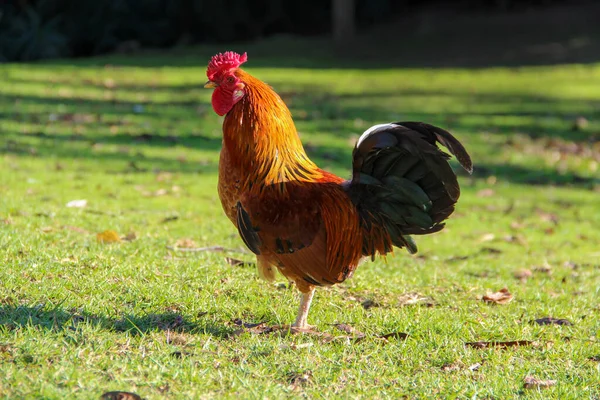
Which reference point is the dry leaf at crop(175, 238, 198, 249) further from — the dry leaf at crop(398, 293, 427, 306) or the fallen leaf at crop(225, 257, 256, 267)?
the dry leaf at crop(398, 293, 427, 306)

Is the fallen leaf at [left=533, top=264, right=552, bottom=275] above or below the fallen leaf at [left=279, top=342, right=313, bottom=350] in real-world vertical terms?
below

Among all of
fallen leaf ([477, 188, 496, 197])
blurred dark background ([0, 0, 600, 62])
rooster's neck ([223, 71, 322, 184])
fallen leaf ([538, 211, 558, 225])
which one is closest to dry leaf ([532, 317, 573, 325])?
rooster's neck ([223, 71, 322, 184])

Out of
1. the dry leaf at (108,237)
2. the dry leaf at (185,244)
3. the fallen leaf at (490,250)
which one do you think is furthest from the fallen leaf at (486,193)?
the dry leaf at (108,237)

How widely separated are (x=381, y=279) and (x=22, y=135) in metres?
7.60

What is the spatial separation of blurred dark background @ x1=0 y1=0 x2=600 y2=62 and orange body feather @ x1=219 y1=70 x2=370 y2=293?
17909 millimetres

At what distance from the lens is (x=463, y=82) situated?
2045 centimetres

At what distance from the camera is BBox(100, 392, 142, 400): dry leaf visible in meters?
4.21

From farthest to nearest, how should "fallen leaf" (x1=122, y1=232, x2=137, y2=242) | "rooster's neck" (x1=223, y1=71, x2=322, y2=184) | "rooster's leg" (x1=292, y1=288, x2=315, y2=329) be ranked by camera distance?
1. "fallen leaf" (x1=122, y1=232, x2=137, y2=242)
2. "rooster's leg" (x1=292, y1=288, x2=315, y2=329)
3. "rooster's neck" (x1=223, y1=71, x2=322, y2=184)

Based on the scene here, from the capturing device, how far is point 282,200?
17.8ft

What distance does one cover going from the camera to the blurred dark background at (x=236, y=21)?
2312 cm

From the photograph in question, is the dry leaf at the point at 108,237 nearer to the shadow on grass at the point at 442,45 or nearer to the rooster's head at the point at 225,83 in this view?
the rooster's head at the point at 225,83

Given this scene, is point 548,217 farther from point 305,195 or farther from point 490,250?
point 305,195

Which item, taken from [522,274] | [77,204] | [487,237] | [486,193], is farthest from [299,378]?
[486,193]

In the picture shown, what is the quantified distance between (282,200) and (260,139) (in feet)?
1.43
